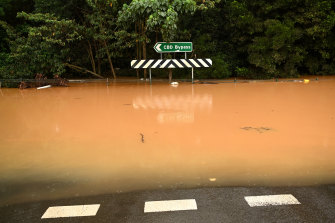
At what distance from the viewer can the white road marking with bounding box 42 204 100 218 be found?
3.05 meters

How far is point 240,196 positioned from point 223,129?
2.71 m

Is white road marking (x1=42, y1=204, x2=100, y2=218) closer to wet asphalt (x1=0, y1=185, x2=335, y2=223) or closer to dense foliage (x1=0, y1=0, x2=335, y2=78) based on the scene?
wet asphalt (x1=0, y1=185, x2=335, y2=223)

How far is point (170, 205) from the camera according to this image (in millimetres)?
3182

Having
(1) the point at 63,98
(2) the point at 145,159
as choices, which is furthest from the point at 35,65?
(2) the point at 145,159

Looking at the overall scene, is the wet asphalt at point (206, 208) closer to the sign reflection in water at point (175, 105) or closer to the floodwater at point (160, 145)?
the floodwater at point (160, 145)

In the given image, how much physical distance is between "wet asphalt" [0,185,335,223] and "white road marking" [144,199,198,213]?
6 cm

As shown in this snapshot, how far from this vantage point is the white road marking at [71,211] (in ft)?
10.0

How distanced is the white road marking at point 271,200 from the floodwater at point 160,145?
0.32 meters

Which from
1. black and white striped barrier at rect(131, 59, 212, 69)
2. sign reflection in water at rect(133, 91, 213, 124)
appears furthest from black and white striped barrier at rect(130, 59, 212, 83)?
sign reflection in water at rect(133, 91, 213, 124)

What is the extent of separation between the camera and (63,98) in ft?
33.5

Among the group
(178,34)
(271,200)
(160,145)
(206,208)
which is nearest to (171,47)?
(178,34)

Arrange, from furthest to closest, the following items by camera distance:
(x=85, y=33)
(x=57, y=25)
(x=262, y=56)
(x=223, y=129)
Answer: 1. (x=262, y=56)
2. (x=85, y=33)
3. (x=57, y=25)
4. (x=223, y=129)

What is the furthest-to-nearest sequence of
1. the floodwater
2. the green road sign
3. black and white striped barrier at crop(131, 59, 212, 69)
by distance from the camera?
1. black and white striped barrier at crop(131, 59, 212, 69)
2. the green road sign
3. the floodwater

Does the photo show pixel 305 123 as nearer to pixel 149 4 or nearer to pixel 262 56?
pixel 149 4
